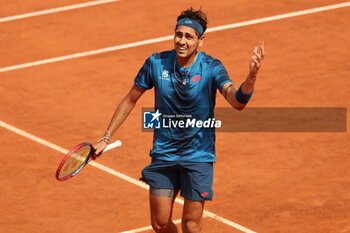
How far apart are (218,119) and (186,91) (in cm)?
479

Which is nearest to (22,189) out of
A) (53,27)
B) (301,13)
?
(53,27)

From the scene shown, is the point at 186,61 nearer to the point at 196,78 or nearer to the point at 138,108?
the point at 196,78

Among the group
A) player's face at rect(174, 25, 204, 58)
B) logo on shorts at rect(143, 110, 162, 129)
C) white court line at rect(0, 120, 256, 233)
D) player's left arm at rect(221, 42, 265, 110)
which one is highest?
player's face at rect(174, 25, 204, 58)

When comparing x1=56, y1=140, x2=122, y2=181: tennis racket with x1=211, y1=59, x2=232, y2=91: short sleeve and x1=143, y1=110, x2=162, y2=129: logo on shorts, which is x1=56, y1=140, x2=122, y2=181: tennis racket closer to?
x1=143, y1=110, x2=162, y2=129: logo on shorts

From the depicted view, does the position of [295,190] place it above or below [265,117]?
below

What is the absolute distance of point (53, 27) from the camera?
17.6 m

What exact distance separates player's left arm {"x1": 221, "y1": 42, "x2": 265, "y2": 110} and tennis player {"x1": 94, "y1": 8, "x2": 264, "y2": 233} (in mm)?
272

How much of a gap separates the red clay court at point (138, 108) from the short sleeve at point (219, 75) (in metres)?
2.45

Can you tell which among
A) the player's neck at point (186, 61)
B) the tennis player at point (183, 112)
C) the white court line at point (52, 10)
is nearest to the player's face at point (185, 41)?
the tennis player at point (183, 112)

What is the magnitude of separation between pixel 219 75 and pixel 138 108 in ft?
17.6

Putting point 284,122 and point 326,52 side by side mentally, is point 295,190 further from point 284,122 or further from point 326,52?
point 326,52

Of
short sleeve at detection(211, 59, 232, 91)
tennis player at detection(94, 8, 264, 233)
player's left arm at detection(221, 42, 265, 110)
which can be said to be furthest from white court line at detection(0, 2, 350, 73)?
player's left arm at detection(221, 42, 265, 110)

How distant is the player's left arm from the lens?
26.6 feet

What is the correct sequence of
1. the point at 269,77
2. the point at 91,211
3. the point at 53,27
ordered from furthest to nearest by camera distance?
the point at 53,27 < the point at 269,77 < the point at 91,211
